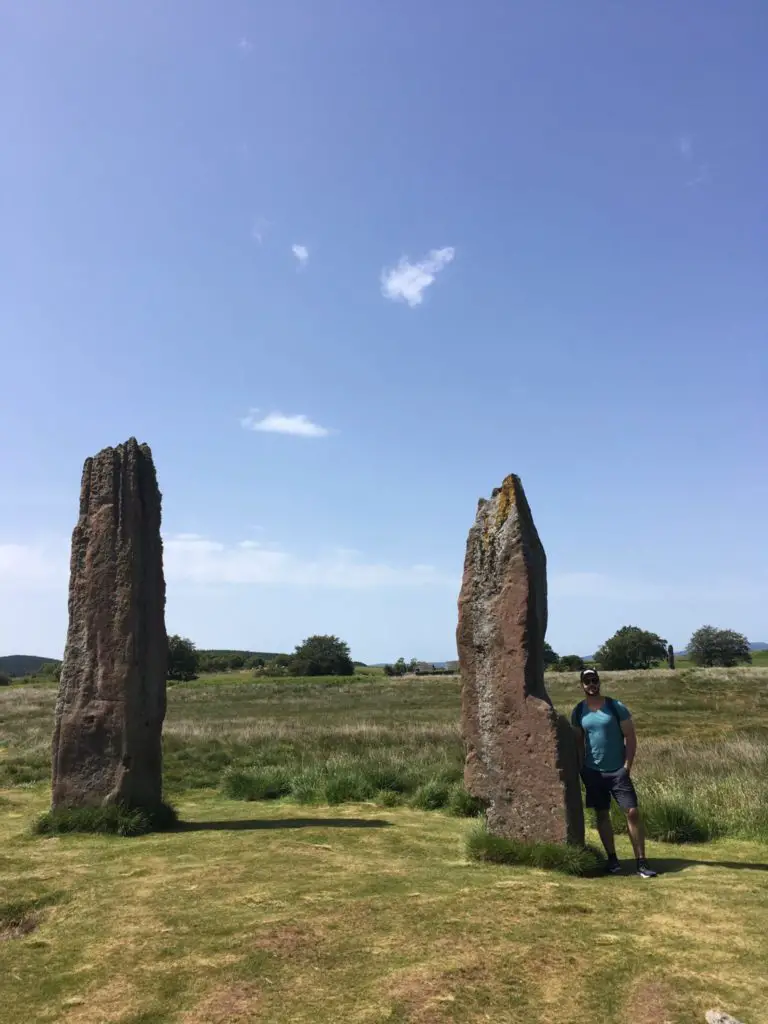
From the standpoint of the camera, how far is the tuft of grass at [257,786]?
11930 millimetres

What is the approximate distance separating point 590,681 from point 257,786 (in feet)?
22.8

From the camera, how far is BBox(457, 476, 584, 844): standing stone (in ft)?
23.3

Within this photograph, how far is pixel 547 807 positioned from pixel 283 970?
11.1 feet

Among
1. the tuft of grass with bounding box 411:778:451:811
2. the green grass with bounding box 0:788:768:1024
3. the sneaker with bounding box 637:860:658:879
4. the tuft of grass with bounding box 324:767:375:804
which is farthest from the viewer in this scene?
the tuft of grass with bounding box 324:767:375:804

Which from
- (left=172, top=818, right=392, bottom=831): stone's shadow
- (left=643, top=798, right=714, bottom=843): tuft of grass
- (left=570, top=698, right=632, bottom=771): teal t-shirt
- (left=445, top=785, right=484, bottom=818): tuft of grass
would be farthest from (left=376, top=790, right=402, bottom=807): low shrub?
(left=570, top=698, right=632, bottom=771): teal t-shirt

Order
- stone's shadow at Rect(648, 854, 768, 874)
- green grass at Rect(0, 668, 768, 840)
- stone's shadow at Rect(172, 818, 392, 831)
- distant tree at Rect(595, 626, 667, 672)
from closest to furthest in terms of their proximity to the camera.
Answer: stone's shadow at Rect(648, 854, 768, 874) → stone's shadow at Rect(172, 818, 392, 831) → green grass at Rect(0, 668, 768, 840) → distant tree at Rect(595, 626, 667, 672)

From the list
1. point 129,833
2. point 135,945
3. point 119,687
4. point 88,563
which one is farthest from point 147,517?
point 135,945

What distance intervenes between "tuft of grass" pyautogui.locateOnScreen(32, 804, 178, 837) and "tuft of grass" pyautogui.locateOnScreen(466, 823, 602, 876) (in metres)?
4.33

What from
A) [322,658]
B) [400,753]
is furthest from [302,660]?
Result: [400,753]

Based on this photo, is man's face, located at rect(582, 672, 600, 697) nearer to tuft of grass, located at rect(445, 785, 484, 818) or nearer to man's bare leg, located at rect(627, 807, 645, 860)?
man's bare leg, located at rect(627, 807, 645, 860)

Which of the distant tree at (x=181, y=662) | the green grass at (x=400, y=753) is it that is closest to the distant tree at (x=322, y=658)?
the distant tree at (x=181, y=662)

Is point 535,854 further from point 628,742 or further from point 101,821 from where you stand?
point 101,821

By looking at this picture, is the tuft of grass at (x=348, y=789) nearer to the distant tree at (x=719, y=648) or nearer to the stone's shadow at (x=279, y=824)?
the stone's shadow at (x=279, y=824)

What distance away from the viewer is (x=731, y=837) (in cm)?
830
